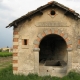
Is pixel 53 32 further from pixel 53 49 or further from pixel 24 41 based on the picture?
pixel 53 49

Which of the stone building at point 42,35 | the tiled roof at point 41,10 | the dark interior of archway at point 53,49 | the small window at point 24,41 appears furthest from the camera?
the dark interior of archway at point 53,49

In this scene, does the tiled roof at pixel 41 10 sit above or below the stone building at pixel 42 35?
above

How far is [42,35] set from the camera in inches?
500

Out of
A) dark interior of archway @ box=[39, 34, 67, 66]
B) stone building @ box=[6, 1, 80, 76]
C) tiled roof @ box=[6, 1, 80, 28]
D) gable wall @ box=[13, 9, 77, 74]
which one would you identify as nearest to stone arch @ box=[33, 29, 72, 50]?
stone building @ box=[6, 1, 80, 76]

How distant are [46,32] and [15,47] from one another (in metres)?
2.17

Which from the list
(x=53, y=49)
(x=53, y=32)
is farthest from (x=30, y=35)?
(x=53, y=49)

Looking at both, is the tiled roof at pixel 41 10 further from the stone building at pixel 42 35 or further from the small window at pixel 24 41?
the small window at pixel 24 41

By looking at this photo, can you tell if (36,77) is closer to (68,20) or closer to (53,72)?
(53,72)

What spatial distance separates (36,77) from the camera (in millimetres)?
12062

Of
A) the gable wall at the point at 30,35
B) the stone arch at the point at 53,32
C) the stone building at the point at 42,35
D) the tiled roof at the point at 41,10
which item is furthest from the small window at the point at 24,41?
the tiled roof at the point at 41,10

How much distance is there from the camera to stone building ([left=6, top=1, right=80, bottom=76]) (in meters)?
12.5

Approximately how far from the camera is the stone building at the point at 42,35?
A: 1249 cm

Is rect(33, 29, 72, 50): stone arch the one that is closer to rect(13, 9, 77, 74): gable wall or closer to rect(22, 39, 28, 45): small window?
rect(13, 9, 77, 74): gable wall

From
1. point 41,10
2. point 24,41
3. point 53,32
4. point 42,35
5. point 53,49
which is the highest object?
point 41,10
